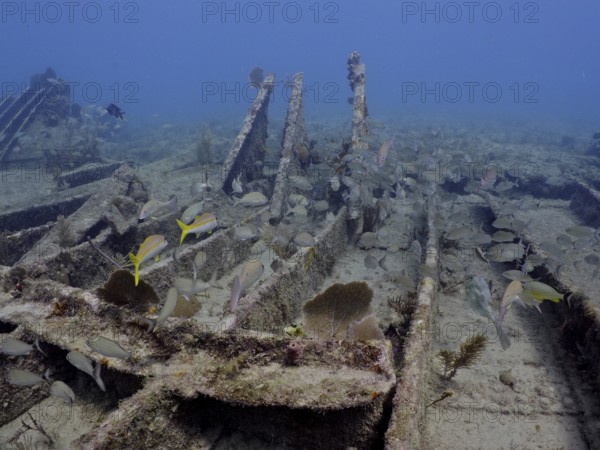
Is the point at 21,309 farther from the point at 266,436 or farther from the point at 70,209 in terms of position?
the point at 70,209

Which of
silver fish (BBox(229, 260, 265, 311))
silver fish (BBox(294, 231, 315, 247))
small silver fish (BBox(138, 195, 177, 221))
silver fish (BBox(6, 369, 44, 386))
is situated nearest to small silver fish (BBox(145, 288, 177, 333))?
silver fish (BBox(229, 260, 265, 311))

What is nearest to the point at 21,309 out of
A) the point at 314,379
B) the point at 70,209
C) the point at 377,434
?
the point at 314,379

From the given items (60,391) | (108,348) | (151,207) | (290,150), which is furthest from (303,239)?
(290,150)

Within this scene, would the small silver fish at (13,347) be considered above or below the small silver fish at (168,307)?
below

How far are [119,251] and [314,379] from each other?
5050mm

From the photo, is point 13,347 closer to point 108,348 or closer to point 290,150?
point 108,348

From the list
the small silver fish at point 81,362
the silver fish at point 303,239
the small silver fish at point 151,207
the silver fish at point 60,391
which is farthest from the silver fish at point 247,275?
the small silver fish at point 151,207

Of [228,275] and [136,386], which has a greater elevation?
[136,386]

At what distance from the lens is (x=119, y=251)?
657cm

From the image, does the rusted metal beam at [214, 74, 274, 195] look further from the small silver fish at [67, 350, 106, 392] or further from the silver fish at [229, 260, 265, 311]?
the small silver fish at [67, 350, 106, 392]

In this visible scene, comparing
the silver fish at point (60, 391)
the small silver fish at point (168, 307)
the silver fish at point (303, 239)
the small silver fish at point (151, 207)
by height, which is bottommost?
the silver fish at point (60, 391)

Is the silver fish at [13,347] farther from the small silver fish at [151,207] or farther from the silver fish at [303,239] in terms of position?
the silver fish at [303,239]

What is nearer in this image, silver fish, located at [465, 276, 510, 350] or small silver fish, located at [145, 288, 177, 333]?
small silver fish, located at [145, 288, 177, 333]

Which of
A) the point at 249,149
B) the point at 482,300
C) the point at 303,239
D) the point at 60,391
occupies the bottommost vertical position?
the point at 60,391
